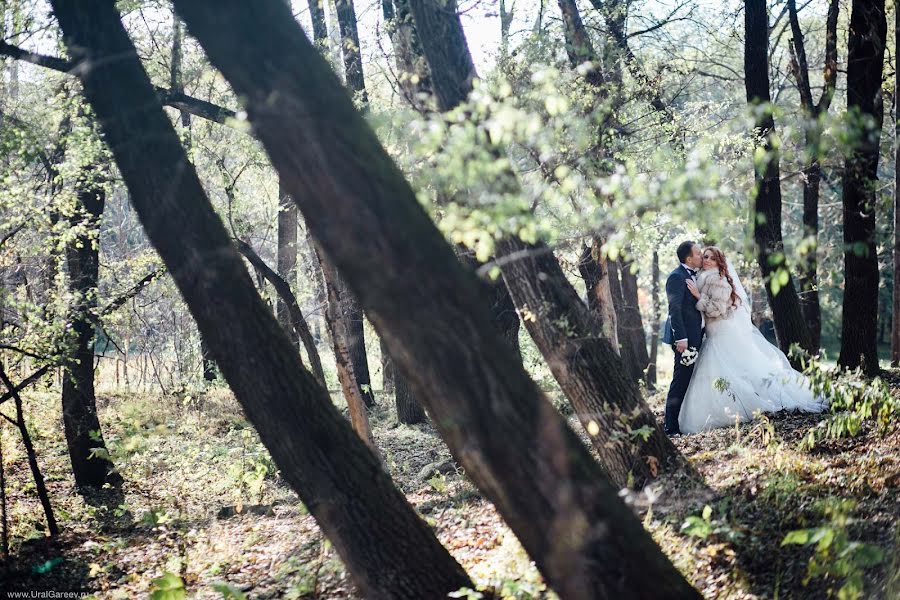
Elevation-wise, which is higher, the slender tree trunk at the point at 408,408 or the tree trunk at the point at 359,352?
the tree trunk at the point at 359,352

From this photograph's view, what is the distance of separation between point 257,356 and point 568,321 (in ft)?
8.72

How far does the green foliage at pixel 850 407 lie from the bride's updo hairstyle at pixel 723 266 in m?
1.33

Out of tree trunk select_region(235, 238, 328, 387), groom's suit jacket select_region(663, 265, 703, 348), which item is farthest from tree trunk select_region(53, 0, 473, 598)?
groom's suit jacket select_region(663, 265, 703, 348)

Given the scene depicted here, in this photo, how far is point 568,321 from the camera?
6008mm

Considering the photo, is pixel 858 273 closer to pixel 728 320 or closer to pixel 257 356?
pixel 728 320

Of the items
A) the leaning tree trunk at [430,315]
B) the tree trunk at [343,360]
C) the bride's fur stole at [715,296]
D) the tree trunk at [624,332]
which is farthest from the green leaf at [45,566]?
the tree trunk at [624,332]

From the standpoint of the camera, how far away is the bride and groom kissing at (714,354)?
884 centimetres

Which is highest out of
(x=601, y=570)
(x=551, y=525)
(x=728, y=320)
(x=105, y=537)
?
(x=728, y=320)

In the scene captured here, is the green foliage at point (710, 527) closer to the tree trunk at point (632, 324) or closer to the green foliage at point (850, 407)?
the green foliage at point (850, 407)

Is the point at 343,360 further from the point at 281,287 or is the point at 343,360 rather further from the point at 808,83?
the point at 808,83

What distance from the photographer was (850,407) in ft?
25.4

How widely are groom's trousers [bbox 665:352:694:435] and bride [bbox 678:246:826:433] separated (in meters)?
0.09

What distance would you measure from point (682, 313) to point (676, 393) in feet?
3.13

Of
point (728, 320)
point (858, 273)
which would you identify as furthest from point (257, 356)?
point (858, 273)
